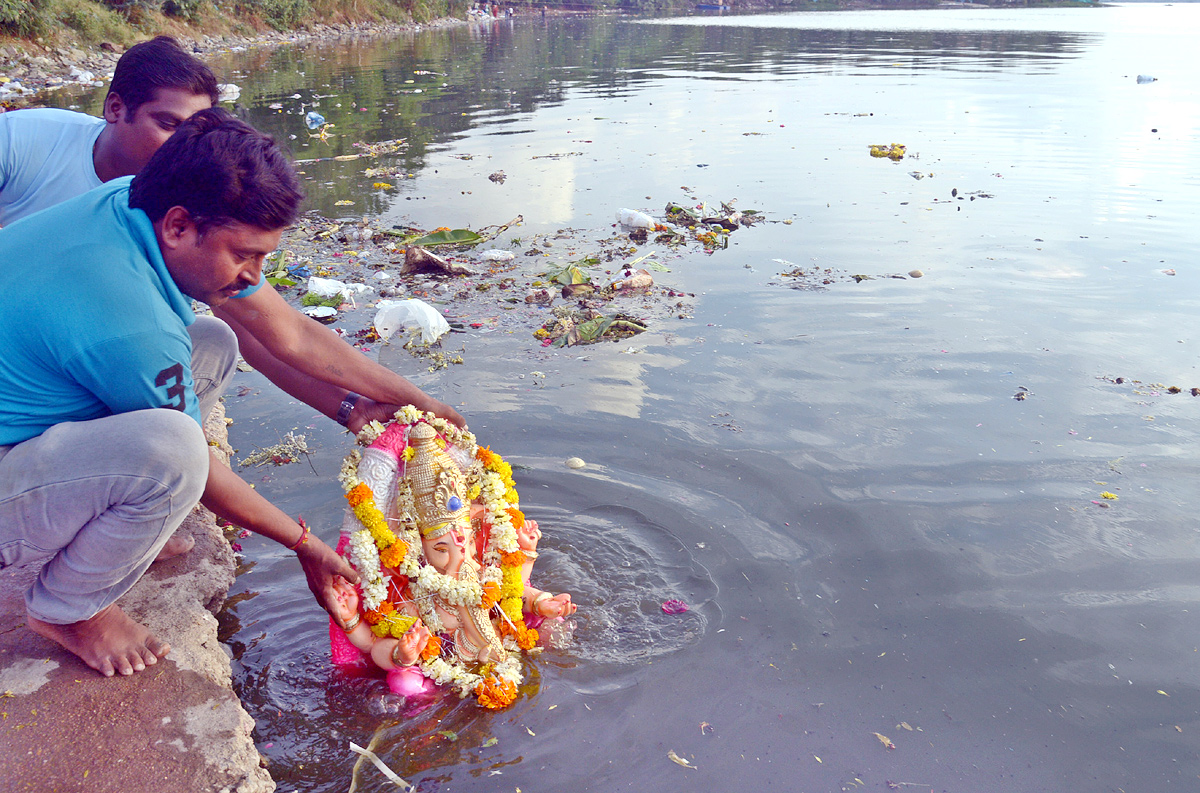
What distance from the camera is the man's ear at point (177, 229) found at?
2248 millimetres

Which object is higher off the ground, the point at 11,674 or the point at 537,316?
the point at 537,316

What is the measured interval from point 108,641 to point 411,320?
3.41m

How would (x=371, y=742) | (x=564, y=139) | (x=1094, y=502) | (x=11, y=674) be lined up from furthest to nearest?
1. (x=564, y=139)
2. (x=1094, y=502)
3. (x=371, y=742)
4. (x=11, y=674)

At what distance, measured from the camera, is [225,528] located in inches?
158

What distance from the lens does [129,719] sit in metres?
2.47

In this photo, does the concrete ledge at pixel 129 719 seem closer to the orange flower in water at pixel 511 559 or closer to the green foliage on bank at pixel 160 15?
the orange flower in water at pixel 511 559

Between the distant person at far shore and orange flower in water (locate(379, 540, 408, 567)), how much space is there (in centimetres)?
211

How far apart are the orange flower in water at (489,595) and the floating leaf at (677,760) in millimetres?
847

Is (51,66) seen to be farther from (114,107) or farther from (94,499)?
(94,499)

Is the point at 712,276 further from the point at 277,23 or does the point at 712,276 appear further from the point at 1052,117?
the point at 277,23

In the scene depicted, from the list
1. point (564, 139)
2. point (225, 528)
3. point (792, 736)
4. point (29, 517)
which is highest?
point (564, 139)

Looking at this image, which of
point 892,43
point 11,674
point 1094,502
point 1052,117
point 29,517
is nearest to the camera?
point 29,517

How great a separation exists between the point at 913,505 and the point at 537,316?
128 inches

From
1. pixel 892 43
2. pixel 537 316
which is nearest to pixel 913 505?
pixel 537 316
